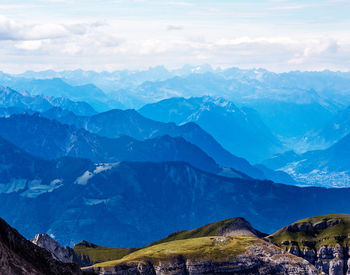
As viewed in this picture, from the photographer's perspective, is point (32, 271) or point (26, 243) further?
point (26, 243)

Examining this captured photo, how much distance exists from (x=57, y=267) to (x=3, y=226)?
11.5 metres

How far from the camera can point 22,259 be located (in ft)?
243

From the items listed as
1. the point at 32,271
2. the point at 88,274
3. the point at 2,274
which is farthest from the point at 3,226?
the point at 88,274

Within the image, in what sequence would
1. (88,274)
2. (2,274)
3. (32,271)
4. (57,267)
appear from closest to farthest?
(2,274) → (32,271) → (57,267) → (88,274)

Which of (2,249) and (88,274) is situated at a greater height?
(88,274)

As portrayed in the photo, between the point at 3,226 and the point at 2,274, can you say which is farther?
the point at 3,226

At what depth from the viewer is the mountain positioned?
66.4 m

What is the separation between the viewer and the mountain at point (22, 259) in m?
66.4

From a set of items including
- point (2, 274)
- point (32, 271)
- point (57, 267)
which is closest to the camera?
point (2, 274)

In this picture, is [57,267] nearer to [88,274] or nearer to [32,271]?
[32,271]

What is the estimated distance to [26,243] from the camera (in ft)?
270

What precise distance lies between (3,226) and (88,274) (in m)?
30.4

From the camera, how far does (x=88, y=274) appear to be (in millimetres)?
105438

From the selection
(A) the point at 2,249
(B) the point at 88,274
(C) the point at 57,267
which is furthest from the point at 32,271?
(B) the point at 88,274
